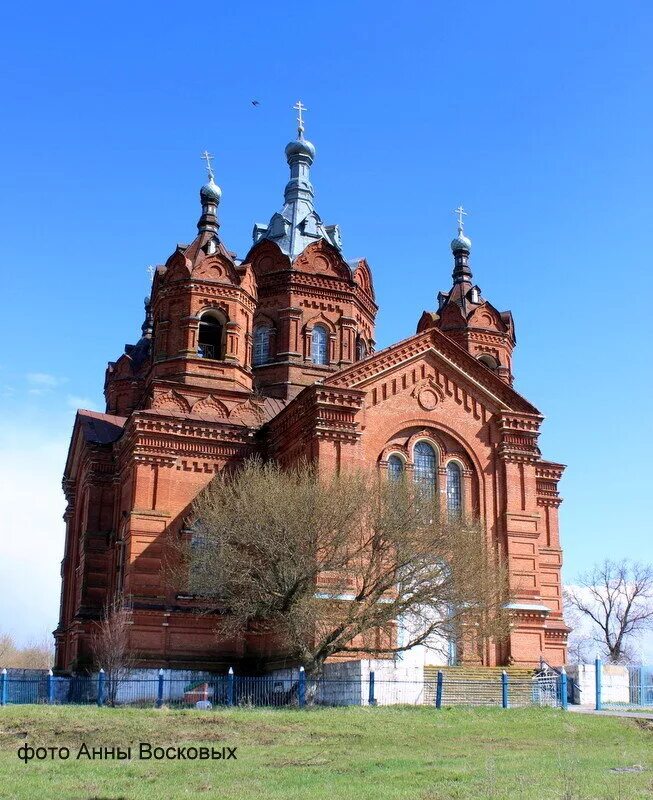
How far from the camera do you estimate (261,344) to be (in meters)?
36.6

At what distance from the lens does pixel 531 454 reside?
30.3 meters

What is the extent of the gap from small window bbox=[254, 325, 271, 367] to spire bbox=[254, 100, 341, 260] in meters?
3.09

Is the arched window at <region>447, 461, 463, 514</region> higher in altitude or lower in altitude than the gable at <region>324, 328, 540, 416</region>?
lower

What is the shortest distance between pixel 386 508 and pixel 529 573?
648 centimetres

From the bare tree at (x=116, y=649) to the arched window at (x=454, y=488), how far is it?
31.9 ft

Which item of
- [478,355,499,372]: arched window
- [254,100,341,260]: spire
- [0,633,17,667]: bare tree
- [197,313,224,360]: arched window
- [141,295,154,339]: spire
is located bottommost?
[0,633,17,667]: bare tree

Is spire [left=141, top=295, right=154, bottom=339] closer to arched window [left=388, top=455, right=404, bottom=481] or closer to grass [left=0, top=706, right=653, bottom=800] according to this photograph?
arched window [left=388, top=455, right=404, bottom=481]

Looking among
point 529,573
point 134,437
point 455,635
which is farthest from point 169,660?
point 529,573

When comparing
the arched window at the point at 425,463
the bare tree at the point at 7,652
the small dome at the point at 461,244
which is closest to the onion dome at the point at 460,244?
the small dome at the point at 461,244

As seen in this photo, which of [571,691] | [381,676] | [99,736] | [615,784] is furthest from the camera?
[571,691]

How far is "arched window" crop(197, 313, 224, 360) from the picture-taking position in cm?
3362

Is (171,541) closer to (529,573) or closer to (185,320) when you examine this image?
(185,320)

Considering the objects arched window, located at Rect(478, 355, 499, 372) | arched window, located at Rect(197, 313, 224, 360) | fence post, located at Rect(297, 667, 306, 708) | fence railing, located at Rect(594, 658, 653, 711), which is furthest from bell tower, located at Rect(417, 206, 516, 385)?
fence post, located at Rect(297, 667, 306, 708)

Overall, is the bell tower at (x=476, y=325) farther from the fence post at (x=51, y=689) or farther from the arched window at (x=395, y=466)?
the fence post at (x=51, y=689)
